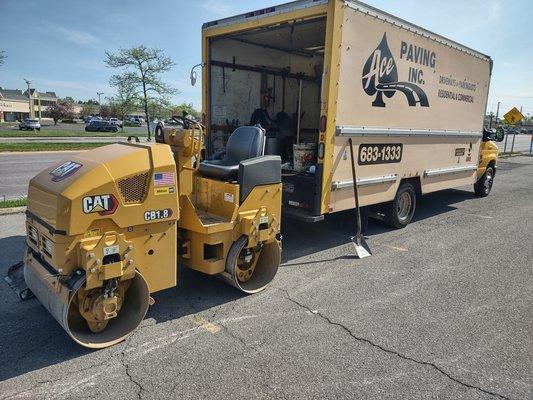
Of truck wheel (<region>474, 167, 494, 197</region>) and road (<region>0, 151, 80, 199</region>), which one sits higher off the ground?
truck wheel (<region>474, 167, 494, 197</region>)

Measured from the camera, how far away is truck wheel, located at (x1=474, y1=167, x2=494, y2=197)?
10.4 m

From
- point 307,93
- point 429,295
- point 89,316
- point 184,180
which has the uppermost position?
point 307,93

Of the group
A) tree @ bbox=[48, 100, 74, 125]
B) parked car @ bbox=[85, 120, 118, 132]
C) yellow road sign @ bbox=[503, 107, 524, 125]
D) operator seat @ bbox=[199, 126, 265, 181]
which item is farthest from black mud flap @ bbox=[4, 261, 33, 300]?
tree @ bbox=[48, 100, 74, 125]

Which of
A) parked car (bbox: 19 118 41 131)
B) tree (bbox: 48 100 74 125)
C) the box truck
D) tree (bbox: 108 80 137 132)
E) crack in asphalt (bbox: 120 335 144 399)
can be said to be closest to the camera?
crack in asphalt (bbox: 120 335 144 399)

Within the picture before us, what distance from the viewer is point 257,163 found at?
166 inches

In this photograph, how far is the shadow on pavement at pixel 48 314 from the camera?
311cm

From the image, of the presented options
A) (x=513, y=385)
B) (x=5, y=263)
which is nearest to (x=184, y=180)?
(x=5, y=263)

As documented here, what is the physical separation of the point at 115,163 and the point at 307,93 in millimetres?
6133

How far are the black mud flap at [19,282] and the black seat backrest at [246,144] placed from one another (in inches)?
99.2

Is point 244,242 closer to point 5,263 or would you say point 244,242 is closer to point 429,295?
point 429,295

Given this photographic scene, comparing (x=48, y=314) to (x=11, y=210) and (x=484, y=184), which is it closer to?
(x=11, y=210)

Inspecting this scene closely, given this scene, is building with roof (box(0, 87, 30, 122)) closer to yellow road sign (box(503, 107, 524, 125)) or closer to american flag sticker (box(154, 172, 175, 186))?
yellow road sign (box(503, 107, 524, 125))

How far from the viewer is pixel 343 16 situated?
4.81m

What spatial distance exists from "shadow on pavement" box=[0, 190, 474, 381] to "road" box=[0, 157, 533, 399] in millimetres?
15
